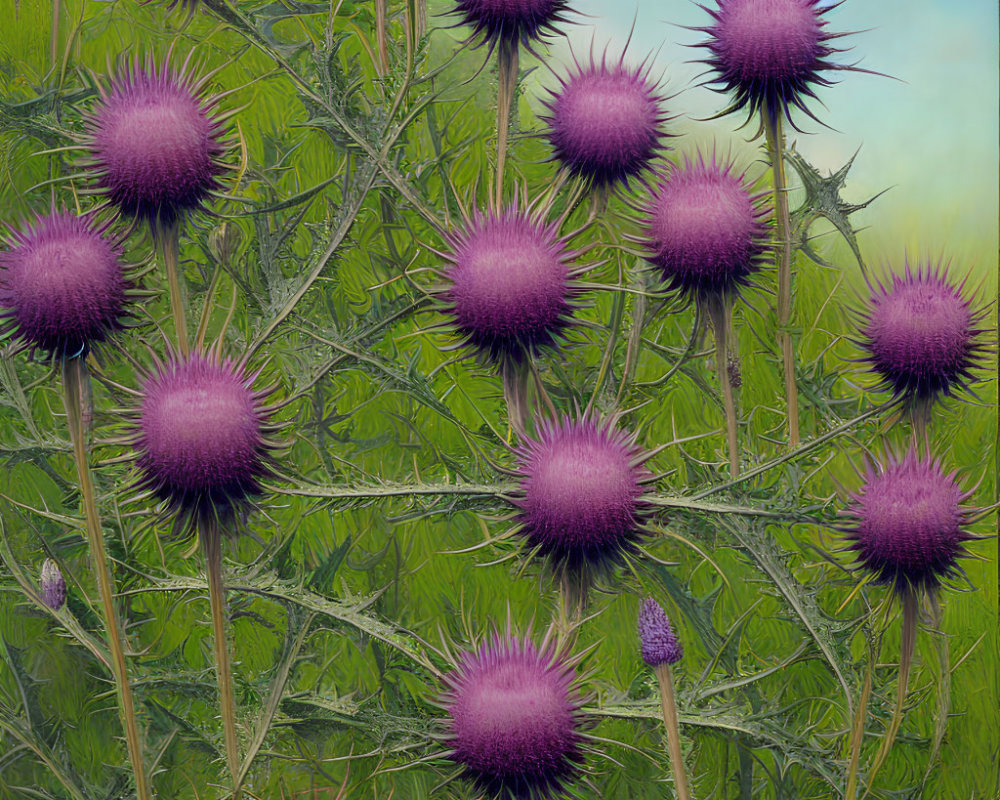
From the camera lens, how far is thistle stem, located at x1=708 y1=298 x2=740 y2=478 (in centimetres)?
137

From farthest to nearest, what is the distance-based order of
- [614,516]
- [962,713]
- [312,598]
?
1. [962,713]
2. [312,598]
3. [614,516]

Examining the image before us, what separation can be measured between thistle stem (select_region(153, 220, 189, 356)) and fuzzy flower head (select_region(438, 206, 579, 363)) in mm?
340

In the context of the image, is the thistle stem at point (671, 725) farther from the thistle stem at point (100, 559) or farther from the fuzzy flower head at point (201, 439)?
the thistle stem at point (100, 559)

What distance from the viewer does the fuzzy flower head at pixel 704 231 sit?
133cm

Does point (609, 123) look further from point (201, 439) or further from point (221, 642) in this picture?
point (221, 642)

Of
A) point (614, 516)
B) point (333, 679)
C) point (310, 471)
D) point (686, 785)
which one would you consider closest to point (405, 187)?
point (310, 471)

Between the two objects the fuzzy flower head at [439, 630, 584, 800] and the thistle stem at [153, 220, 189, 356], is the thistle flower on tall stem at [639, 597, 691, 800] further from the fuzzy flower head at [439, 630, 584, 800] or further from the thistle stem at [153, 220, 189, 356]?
the thistle stem at [153, 220, 189, 356]

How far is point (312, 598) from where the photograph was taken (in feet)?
4.43

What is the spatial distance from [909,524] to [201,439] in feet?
2.74

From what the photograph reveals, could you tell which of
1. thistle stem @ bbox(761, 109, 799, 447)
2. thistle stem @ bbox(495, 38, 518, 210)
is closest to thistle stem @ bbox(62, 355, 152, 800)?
thistle stem @ bbox(495, 38, 518, 210)

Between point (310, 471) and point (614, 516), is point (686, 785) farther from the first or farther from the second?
point (310, 471)

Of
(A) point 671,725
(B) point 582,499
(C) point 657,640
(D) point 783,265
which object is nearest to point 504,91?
(D) point 783,265

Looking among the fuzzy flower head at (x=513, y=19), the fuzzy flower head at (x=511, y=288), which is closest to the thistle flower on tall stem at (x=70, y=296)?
the fuzzy flower head at (x=511, y=288)

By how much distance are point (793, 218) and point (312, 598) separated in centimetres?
79
